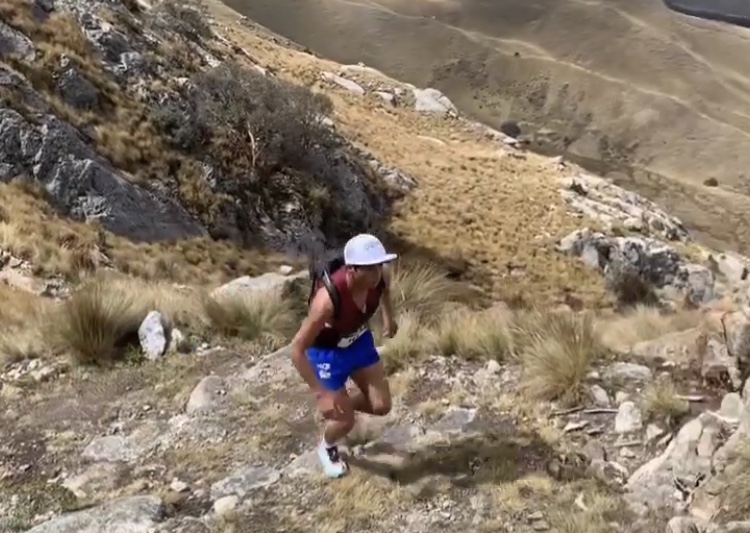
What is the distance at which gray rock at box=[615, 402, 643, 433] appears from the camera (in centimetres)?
593

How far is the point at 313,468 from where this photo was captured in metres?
5.66

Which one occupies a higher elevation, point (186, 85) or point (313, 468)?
point (313, 468)

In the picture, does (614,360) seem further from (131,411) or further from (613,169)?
(613,169)

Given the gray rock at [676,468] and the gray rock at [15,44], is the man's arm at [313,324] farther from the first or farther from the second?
the gray rock at [15,44]

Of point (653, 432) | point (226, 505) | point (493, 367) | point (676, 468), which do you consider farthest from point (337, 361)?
point (493, 367)

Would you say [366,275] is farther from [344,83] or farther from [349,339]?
[344,83]

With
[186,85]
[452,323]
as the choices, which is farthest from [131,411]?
[186,85]

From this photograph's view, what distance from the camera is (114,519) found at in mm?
5180

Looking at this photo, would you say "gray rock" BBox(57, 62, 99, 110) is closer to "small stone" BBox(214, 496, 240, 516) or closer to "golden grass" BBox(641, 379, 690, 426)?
"small stone" BBox(214, 496, 240, 516)

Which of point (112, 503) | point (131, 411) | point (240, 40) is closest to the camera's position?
point (112, 503)

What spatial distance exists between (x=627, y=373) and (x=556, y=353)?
0.62 metres

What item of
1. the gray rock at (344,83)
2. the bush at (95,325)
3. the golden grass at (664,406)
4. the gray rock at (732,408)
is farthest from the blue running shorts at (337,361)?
the gray rock at (344,83)

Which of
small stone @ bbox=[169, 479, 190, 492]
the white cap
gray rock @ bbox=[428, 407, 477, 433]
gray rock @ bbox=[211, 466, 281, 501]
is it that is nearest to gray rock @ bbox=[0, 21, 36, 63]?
small stone @ bbox=[169, 479, 190, 492]

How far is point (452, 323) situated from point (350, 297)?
3243 millimetres
